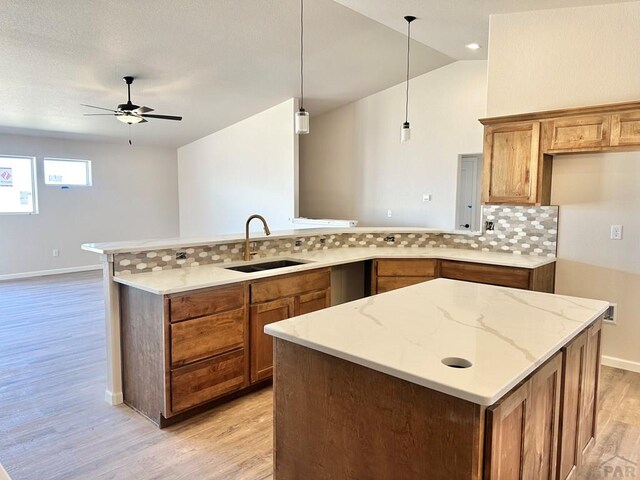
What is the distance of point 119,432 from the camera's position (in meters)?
2.62

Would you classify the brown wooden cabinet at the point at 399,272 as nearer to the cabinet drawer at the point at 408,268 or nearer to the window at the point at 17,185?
the cabinet drawer at the point at 408,268

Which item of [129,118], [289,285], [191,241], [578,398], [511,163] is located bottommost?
[578,398]

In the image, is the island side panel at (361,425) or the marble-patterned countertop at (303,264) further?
the marble-patterned countertop at (303,264)

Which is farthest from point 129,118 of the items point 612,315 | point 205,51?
point 612,315

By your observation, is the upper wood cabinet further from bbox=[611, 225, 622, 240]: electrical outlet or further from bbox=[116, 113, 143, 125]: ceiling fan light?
bbox=[116, 113, 143, 125]: ceiling fan light

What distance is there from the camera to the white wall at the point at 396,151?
6.62m

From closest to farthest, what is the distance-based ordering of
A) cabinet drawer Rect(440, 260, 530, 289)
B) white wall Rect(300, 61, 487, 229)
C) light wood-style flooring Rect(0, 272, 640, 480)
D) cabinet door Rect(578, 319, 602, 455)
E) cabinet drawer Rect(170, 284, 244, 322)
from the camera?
cabinet door Rect(578, 319, 602, 455) → light wood-style flooring Rect(0, 272, 640, 480) → cabinet drawer Rect(170, 284, 244, 322) → cabinet drawer Rect(440, 260, 530, 289) → white wall Rect(300, 61, 487, 229)

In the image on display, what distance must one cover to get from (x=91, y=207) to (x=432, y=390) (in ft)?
27.5

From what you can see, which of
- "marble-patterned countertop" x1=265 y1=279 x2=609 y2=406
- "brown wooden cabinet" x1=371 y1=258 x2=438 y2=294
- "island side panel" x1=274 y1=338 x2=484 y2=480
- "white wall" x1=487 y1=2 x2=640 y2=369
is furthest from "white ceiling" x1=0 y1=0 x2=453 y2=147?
"island side panel" x1=274 y1=338 x2=484 y2=480

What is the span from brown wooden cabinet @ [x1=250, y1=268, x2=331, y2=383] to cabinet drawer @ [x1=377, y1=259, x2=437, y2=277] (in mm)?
781

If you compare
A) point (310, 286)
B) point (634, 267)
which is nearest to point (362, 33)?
point (310, 286)

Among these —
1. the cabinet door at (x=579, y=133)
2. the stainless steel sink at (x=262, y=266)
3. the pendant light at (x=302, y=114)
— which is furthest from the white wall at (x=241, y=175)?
the cabinet door at (x=579, y=133)

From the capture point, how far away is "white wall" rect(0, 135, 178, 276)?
7.43 metres

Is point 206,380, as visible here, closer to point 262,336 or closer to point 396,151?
point 262,336
